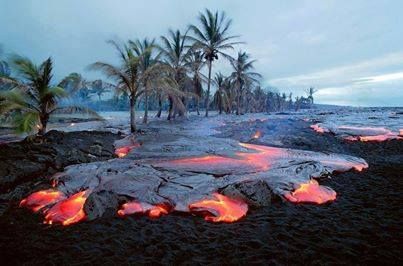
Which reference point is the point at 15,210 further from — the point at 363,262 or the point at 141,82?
the point at 141,82

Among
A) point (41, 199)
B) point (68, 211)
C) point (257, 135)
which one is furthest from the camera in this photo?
point (257, 135)

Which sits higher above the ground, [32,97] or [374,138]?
[32,97]

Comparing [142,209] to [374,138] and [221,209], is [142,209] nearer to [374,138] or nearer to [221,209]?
[221,209]


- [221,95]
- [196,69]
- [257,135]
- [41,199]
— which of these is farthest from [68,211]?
[221,95]

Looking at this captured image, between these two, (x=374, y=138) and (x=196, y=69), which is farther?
(x=196, y=69)

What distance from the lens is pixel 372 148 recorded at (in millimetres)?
14836

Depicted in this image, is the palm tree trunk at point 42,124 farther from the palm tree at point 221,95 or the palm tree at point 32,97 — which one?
the palm tree at point 221,95

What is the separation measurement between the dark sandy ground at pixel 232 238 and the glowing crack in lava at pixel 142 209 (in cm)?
28

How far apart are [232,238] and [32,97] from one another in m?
10.8

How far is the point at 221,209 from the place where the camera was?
6.82m

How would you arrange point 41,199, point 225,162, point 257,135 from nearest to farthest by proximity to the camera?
point 41,199, point 225,162, point 257,135

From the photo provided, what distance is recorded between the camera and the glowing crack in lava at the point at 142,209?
6.73 metres

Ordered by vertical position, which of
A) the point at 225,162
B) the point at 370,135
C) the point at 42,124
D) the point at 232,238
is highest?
the point at 42,124

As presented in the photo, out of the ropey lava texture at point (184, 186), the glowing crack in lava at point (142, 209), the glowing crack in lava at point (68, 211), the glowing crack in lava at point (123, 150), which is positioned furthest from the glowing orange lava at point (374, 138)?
the glowing crack in lava at point (68, 211)
